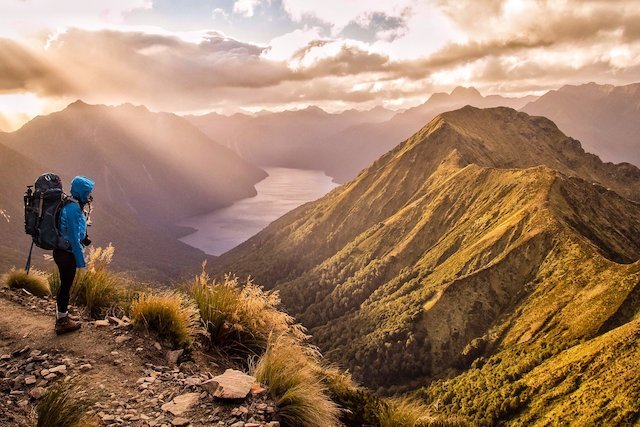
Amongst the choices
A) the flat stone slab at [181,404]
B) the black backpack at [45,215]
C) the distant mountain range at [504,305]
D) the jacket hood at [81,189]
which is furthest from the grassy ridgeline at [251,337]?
the distant mountain range at [504,305]

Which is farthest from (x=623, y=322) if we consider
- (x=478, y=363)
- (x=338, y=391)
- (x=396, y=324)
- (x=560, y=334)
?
(x=338, y=391)

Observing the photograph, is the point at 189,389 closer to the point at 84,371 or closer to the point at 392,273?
the point at 84,371

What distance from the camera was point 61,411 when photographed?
6.21 m

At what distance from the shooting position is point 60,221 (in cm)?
1020

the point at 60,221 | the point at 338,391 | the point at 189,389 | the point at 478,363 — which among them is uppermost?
the point at 60,221

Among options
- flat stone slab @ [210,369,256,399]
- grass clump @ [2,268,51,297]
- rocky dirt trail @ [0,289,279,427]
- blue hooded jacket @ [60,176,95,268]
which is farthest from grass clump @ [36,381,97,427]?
grass clump @ [2,268,51,297]

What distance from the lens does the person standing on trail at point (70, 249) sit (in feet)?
32.7

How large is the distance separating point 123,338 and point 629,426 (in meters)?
91.5

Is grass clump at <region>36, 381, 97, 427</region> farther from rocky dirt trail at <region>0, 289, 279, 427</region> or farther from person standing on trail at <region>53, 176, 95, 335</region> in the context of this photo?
person standing on trail at <region>53, 176, 95, 335</region>

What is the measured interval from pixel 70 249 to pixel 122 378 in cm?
411

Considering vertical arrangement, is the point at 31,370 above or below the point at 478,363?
above

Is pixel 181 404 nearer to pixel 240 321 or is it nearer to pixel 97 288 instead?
pixel 240 321

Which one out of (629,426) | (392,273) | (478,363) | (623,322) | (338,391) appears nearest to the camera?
(338,391)

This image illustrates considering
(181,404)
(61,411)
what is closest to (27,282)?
Result: (61,411)
